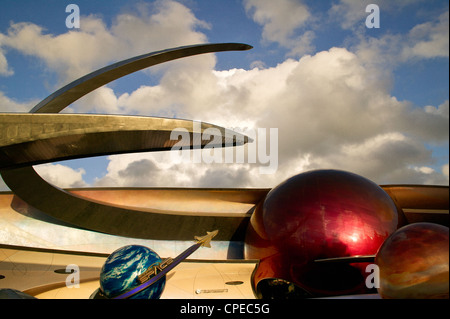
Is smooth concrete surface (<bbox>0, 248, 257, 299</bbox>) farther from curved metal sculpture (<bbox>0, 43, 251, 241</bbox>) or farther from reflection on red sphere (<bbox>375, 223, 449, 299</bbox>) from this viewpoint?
reflection on red sphere (<bbox>375, 223, 449, 299</bbox>)

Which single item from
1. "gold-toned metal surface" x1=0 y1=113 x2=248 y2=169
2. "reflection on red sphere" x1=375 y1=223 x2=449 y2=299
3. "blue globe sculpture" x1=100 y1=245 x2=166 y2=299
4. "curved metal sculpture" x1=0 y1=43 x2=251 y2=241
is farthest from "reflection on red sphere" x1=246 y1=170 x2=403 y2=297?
"curved metal sculpture" x1=0 y1=43 x2=251 y2=241

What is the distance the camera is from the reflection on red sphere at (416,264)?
3.24m

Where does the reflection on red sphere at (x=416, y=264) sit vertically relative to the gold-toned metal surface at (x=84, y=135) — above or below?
below

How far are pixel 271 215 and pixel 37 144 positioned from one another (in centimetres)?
563

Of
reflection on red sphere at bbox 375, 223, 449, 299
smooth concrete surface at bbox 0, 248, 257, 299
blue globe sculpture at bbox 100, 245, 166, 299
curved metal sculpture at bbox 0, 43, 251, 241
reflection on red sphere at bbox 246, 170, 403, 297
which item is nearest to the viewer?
reflection on red sphere at bbox 375, 223, 449, 299

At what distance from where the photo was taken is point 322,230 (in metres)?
6.91

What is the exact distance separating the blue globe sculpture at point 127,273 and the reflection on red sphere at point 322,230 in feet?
10.6

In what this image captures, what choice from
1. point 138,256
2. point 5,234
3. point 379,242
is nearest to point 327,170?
point 379,242

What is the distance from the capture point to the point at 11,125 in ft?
19.3

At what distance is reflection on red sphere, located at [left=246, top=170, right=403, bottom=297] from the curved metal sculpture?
15.9 feet

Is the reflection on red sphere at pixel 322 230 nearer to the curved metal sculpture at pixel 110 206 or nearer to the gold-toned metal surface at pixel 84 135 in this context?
the gold-toned metal surface at pixel 84 135

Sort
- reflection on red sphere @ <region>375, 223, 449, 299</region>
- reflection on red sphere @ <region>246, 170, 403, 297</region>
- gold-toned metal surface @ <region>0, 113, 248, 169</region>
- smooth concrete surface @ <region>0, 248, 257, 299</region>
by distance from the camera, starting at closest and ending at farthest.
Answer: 1. reflection on red sphere @ <region>375, 223, 449, 299</region>
2. gold-toned metal surface @ <region>0, 113, 248, 169</region>
3. reflection on red sphere @ <region>246, 170, 403, 297</region>
4. smooth concrete surface @ <region>0, 248, 257, 299</region>

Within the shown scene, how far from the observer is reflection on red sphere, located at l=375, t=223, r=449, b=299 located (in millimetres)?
3238

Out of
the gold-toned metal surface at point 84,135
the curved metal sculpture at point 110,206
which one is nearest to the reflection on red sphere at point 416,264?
the gold-toned metal surface at point 84,135
